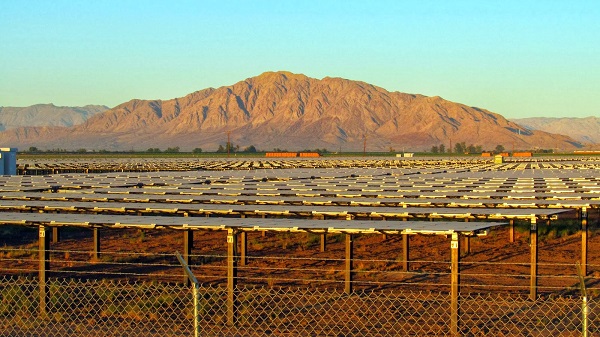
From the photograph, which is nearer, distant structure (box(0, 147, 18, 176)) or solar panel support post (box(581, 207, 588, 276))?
solar panel support post (box(581, 207, 588, 276))

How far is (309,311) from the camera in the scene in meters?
15.9

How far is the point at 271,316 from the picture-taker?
15.4 meters

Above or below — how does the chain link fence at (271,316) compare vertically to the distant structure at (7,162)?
below

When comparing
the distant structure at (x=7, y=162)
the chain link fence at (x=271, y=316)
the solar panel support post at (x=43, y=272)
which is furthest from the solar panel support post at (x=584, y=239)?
the distant structure at (x=7, y=162)

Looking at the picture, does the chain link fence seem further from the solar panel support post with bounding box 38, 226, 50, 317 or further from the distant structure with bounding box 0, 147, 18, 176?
the distant structure with bounding box 0, 147, 18, 176

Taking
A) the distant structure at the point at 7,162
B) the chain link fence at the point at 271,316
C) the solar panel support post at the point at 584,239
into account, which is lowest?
the chain link fence at the point at 271,316

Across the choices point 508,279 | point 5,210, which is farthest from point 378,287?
point 5,210

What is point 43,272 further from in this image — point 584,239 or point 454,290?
point 584,239

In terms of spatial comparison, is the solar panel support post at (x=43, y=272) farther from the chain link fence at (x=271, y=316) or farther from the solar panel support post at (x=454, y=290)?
the solar panel support post at (x=454, y=290)

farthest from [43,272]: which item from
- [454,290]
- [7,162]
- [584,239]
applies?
[7,162]

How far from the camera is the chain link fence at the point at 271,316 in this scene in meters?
13.8

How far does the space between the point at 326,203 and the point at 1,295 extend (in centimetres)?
969

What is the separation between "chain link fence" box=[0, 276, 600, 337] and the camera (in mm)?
13844

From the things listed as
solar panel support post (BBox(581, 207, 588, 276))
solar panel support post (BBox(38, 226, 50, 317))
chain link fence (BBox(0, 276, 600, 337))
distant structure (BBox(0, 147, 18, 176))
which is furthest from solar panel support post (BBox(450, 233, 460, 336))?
distant structure (BBox(0, 147, 18, 176))
